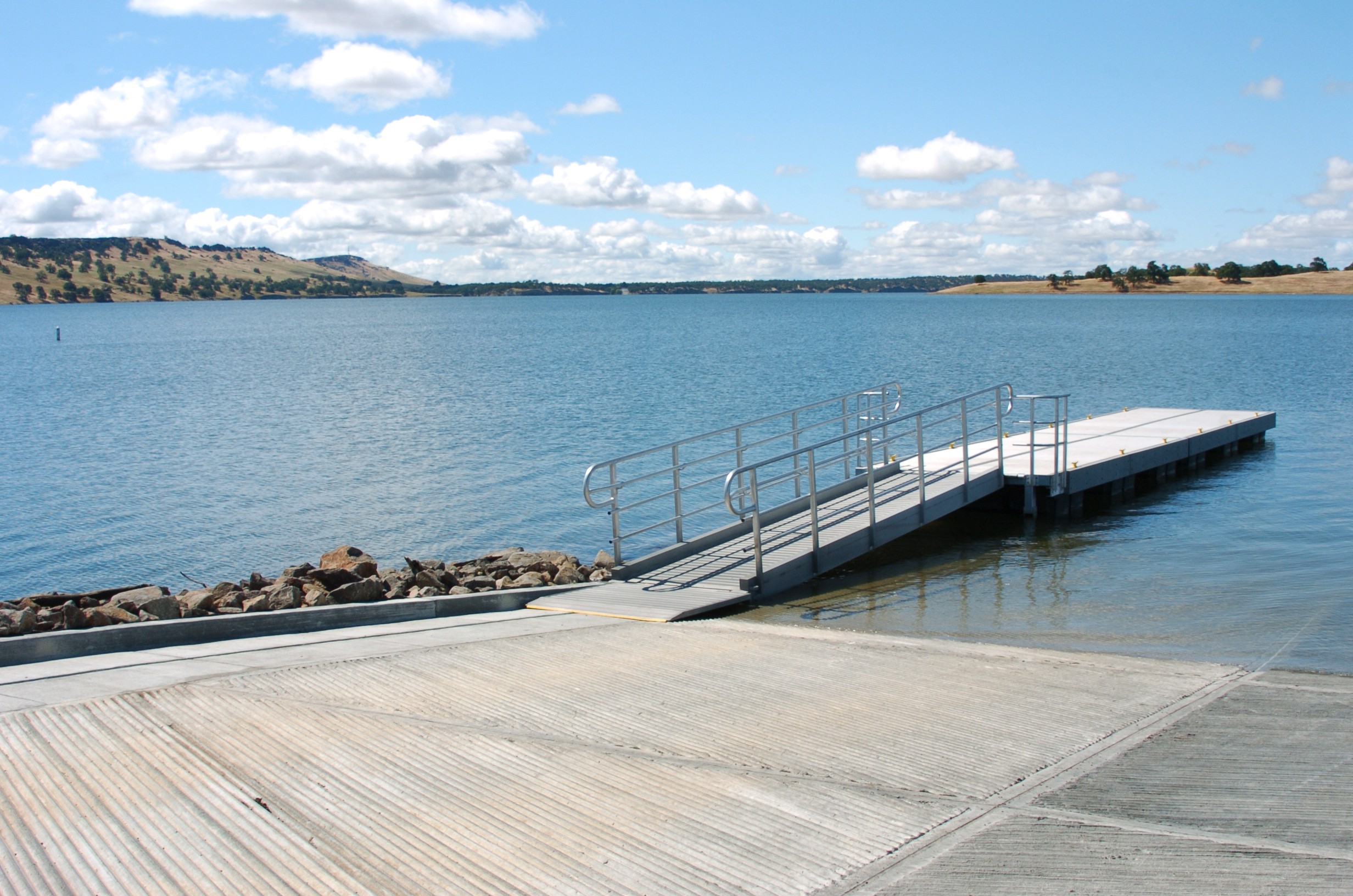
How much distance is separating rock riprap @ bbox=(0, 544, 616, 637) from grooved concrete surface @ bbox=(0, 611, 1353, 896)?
1.74 meters

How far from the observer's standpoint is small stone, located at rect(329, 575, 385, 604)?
9.30 meters

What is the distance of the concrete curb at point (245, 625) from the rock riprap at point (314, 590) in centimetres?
27

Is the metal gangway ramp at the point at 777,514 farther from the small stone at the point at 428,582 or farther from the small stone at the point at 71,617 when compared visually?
the small stone at the point at 71,617

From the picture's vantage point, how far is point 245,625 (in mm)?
7934

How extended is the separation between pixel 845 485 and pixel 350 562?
19.9 feet

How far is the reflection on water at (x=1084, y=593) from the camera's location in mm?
9250

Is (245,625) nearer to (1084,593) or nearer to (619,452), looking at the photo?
(1084,593)

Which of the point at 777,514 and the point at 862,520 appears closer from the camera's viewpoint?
the point at 862,520

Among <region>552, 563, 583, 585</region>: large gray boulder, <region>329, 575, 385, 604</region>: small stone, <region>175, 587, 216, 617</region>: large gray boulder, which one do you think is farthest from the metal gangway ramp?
<region>175, 587, 216, 617</region>: large gray boulder

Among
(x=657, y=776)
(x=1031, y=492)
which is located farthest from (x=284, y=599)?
(x=1031, y=492)

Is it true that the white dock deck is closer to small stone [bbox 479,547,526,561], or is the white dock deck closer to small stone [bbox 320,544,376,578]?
small stone [bbox 479,547,526,561]

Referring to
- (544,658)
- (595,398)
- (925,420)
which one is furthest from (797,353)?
(544,658)

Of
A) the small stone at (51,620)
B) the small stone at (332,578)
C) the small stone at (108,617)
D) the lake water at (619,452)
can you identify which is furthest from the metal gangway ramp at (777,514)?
the small stone at (51,620)

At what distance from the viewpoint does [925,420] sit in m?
28.5
